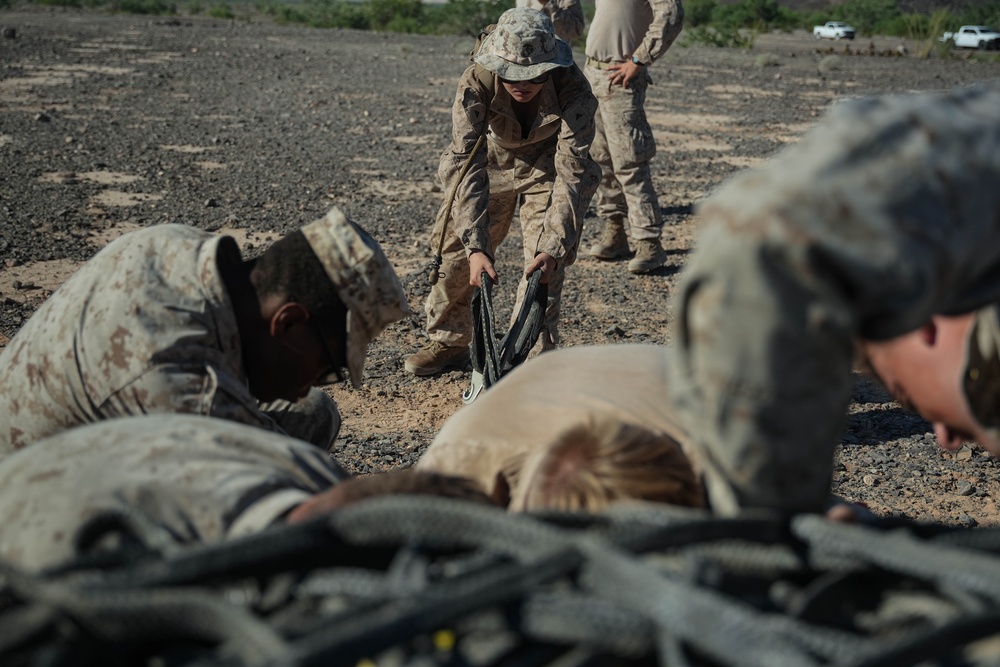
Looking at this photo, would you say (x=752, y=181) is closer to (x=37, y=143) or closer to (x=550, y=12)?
(x=550, y=12)

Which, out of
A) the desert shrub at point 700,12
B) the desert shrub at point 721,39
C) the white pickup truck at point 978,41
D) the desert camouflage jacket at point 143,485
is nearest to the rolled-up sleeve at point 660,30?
the desert camouflage jacket at point 143,485

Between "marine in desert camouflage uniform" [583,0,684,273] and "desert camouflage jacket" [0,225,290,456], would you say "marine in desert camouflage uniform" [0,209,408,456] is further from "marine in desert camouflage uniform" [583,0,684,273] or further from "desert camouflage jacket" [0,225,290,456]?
"marine in desert camouflage uniform" [583,0,684,273]

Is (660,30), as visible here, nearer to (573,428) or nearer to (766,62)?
(573,428)

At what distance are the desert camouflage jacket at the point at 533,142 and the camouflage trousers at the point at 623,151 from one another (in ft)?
6.58

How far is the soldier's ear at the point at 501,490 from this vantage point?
2.10 m

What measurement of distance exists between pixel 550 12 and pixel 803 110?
7500 mm

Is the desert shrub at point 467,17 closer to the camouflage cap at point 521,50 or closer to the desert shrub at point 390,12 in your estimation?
the desert shrub at point 390,12

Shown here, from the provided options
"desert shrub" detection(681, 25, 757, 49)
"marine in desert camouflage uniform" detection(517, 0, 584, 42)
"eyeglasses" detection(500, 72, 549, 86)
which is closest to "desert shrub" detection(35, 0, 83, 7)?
"desert shrub" detection(681, 25, 757, 49)

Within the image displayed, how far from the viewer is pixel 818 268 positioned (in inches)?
47.6

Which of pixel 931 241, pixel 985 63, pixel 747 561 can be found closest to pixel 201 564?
pixel 747 561

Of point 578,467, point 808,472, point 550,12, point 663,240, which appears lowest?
point 663,240

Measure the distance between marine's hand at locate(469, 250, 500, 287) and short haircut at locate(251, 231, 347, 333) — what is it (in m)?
1.71

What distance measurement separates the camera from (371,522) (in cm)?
136

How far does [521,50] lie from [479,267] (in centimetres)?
103
